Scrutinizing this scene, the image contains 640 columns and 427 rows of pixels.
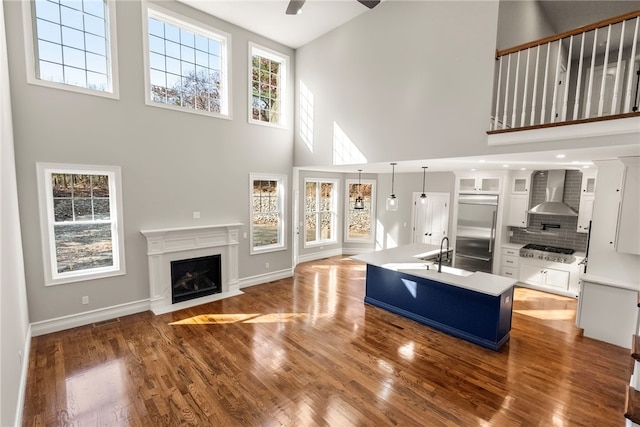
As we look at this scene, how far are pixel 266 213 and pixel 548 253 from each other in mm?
5983

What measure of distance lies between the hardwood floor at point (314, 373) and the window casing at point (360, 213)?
448 cm

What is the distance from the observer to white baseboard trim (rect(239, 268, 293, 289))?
6328mm

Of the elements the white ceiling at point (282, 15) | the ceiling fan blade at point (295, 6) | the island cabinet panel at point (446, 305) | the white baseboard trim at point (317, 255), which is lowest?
the white baseboard trim at point (317, 255)

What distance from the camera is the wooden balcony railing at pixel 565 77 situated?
290 centimetres

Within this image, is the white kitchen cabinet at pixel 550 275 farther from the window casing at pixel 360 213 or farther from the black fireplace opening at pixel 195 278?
the black fireplace opening at pixel 195 278

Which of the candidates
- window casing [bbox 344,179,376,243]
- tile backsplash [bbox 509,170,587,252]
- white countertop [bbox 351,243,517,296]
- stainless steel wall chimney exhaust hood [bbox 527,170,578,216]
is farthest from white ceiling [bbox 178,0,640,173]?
window casing [bbox 344,179,376,243]

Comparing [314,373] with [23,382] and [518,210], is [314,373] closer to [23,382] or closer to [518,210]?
[23,382]

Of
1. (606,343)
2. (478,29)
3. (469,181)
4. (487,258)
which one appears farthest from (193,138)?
(606,343)

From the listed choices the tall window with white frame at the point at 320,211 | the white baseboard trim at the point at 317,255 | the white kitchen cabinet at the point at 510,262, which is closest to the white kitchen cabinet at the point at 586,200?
the white kitchen cabinet at the point at 510,262

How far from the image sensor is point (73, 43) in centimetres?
424

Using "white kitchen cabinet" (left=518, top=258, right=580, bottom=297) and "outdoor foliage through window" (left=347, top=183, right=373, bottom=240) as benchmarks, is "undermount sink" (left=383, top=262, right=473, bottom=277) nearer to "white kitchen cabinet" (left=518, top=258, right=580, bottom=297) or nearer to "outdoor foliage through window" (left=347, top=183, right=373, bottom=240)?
"white kitchen cabinet" (left=518, top=258, right=580, bottom=297)

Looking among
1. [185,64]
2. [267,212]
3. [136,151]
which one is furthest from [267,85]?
[136,151]

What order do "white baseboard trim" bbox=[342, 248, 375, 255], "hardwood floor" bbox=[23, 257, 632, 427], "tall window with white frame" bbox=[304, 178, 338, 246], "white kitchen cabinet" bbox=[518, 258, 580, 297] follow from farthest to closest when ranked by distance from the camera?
"white baseboard trim" bbox=[342, 248, 375, 255] → "tall window with white frame" bbox=[304, 178, 338, 246] → "white kitchen cabinet" bbox=[518, 258, 580, 297] → "hardwood floor" bbox=[23, 257, 632, 427]

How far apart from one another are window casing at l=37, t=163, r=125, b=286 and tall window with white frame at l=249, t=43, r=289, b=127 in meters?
2.92
